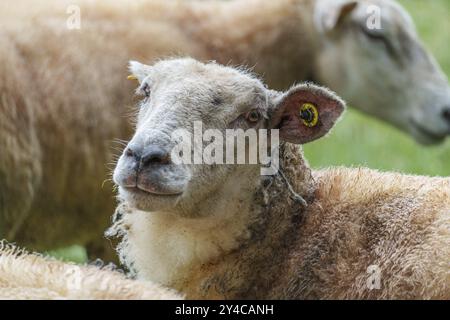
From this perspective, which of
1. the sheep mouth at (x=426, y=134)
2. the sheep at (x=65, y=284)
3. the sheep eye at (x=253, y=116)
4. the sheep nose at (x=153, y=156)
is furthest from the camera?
the sheep mouth at (x=426, y=134)

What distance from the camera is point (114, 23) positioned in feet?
25.6

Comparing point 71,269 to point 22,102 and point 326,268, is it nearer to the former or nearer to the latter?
point 326,268

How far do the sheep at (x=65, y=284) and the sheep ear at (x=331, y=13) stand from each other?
14.5ft

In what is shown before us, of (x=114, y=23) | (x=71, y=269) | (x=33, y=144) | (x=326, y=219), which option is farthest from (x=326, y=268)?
(x=114, y=23)

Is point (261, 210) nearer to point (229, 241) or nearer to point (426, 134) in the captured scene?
point (229, 241)

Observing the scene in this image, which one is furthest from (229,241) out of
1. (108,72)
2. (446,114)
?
(446,114)

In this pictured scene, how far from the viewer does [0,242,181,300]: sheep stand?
4.10 m

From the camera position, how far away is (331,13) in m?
8.39

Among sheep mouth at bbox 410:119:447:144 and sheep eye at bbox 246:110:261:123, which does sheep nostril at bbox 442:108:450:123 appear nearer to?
sheep mouth at bbox 410:119:447:144

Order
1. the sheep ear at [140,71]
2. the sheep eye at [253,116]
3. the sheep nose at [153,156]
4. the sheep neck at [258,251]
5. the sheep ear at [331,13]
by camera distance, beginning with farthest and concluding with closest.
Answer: the sheep ear at [331,13]
the sheep ear at [140,71]
the sheep eye at [253,116]
the sheep neck at [258,251]
the sheep nose at [153,156]

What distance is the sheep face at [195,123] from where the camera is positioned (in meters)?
4.68

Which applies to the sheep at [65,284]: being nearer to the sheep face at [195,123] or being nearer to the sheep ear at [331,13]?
the sheep face at [195,123]

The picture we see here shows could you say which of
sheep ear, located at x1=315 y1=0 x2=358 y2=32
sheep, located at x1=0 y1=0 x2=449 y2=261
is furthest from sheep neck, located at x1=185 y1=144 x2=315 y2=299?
sheep ear, located at x1=315 y1=0 x2=358 y2=32

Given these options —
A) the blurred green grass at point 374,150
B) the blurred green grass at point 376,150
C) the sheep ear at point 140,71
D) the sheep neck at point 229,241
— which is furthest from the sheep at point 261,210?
the blurred green grass at point 376,150
